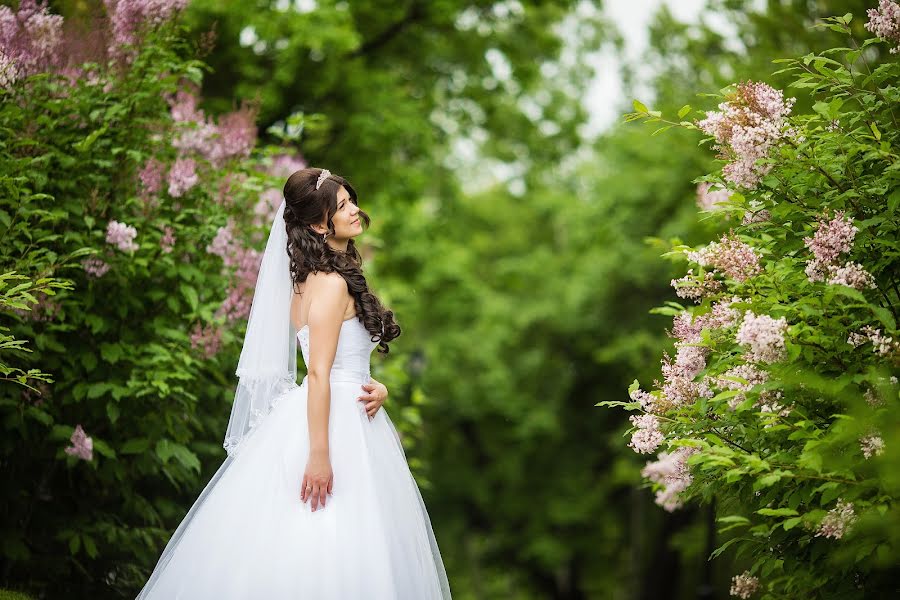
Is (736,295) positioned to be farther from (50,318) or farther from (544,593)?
(544,593)

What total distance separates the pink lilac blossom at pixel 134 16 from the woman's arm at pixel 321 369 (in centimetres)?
273

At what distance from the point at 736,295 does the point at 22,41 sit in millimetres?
4705

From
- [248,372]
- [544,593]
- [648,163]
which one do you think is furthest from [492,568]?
[248,372]

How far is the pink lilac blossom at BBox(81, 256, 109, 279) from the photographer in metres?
5.95

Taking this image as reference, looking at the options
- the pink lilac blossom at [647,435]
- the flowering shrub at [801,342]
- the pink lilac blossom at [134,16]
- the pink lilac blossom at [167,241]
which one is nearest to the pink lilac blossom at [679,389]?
the flowering shrub at [801,342]

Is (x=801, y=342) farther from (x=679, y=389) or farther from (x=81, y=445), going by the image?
(x=81, y=445)

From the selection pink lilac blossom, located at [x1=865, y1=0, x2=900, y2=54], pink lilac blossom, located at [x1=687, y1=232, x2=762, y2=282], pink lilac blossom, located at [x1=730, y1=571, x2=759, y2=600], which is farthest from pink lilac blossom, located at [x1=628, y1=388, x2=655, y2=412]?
pink lilac blossom, located at [x1=865, y1=0, x2=900, y2=54]

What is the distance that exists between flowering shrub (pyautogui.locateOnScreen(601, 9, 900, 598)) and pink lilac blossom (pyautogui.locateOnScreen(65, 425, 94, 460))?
11.2 feet

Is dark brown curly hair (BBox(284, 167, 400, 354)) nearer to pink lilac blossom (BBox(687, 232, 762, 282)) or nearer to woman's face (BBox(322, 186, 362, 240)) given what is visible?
woman's face (BBox(322, 186, 362, 240))

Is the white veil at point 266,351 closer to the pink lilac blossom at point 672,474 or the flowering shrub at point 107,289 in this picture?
the flowering shrub at point 107,289

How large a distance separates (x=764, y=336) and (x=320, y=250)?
239 centimetres

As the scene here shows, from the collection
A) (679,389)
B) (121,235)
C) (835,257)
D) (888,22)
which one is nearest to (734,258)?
(835,257)

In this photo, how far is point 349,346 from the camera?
496cm

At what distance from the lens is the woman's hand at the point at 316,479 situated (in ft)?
14.9
